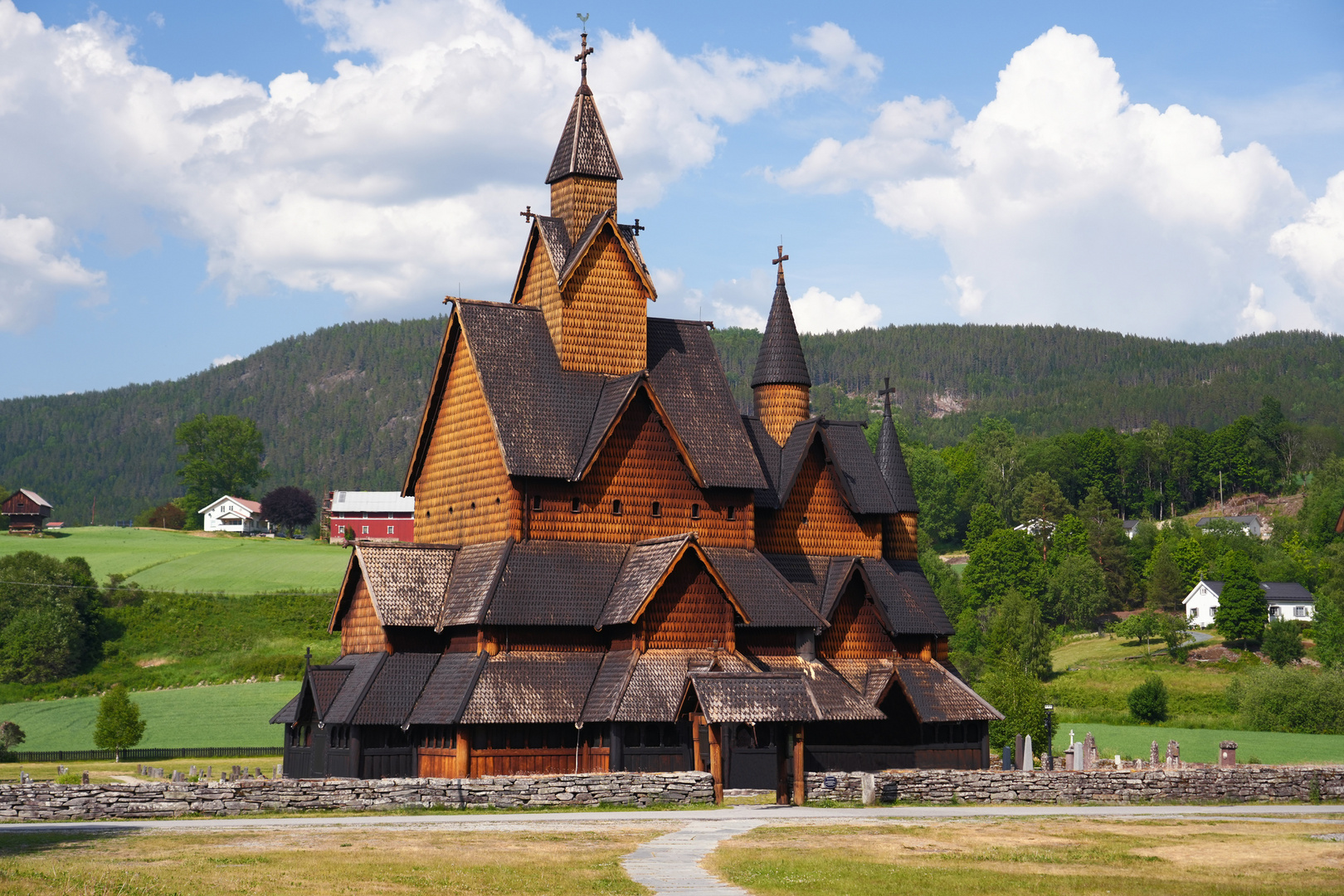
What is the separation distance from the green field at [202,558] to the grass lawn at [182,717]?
892 inches

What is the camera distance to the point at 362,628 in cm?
4206

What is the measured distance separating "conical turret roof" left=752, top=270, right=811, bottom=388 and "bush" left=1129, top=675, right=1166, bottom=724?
3903 centimetres

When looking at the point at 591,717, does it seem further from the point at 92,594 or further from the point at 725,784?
the point at 92,594

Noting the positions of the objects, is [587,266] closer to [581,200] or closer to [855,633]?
[581,200]

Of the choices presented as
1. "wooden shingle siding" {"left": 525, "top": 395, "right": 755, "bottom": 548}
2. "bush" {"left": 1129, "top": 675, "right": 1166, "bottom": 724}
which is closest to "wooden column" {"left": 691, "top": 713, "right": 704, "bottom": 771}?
"wooden shingle siding" {"left": 525, "top": 395, "right": 755, "bottom": 548}

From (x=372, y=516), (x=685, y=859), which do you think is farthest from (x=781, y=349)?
(x=372, y=516)

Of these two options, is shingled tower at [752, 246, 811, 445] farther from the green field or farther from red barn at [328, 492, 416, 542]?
red barn at [328, 492, 416, 542]

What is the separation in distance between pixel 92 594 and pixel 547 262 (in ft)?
205

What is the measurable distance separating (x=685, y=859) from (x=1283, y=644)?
87.5m

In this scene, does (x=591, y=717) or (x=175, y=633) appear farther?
(x=175, y=633)

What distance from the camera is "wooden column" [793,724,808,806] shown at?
3484 centimetres

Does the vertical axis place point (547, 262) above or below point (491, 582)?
above

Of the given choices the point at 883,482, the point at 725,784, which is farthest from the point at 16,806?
the point at 883,482

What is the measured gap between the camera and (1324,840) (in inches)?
1049
